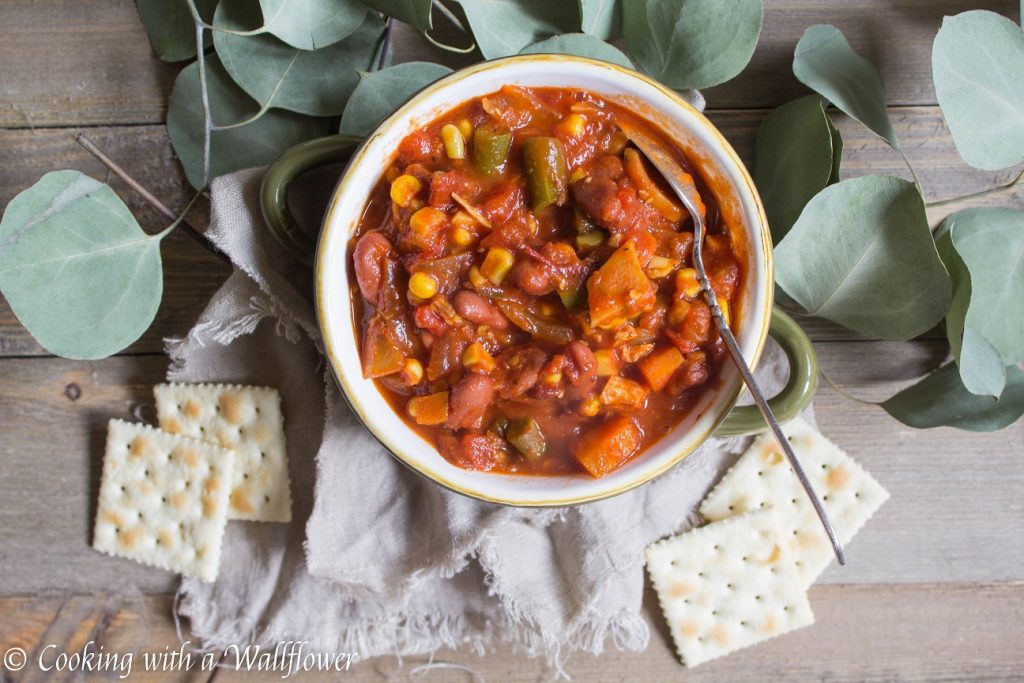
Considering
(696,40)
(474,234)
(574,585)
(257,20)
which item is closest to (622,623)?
(574,585)

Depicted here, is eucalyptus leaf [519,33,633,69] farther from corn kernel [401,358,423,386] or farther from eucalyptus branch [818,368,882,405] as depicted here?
eucalyptus branch [818,368,882,405]

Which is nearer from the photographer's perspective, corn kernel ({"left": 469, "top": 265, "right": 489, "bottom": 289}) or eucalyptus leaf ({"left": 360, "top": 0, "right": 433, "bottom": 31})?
corn kernel ({"left": 469, "top": 265, "right": 489, "bottom": 289})

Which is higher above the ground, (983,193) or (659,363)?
(983,193)

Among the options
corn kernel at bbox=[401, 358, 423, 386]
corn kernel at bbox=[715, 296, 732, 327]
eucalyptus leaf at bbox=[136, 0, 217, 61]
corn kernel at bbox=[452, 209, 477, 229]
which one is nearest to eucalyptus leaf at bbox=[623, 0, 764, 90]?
Answer: corn kernel at bbox=[715, 296, 732, 327]

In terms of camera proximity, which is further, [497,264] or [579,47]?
[579,47]

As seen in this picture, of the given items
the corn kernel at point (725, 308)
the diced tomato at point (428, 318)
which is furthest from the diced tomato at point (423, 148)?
the corn kernel at point (725, 308)

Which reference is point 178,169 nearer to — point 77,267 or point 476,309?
point 77,267

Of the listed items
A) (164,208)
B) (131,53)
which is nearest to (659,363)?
(164,208)

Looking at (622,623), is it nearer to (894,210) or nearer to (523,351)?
(523,351)
